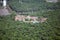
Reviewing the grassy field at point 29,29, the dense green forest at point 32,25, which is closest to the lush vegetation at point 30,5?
the dense green forest at point 32,25

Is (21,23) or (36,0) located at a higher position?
(36,0)

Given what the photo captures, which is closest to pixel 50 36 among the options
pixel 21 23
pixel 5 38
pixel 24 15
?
pixel 5 38

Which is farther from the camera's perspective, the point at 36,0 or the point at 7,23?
the point at 36,0

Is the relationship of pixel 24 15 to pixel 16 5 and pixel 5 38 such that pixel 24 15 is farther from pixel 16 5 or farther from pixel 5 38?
pixel 5 38

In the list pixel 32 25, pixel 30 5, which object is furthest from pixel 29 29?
pixel 30 5

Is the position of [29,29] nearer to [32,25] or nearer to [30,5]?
[32,25]

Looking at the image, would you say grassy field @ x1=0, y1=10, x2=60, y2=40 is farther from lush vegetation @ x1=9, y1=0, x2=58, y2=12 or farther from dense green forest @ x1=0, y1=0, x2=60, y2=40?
lush vegetation @ x1=9, y1=0, x2=58, y2=12

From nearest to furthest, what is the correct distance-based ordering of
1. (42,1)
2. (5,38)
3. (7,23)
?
(5,38) → (7,23) → (42,1)

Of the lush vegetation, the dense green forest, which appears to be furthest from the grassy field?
the lush vegetation

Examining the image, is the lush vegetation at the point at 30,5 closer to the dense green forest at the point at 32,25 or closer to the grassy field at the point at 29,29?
the dense green forest at the point at 32,25
